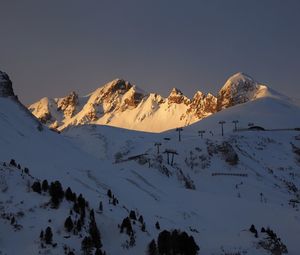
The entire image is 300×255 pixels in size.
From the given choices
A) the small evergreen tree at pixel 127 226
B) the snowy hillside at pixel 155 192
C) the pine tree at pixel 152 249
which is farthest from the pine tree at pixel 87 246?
the small evergreen tree at pixel 127 226

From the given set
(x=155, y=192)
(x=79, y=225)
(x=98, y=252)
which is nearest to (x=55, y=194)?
(x=79, y=225)

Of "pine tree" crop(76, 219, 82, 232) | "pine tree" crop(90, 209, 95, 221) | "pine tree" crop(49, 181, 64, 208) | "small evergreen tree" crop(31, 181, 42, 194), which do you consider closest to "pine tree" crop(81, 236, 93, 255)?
"pine tree" crop(76, 219, 82, 232)

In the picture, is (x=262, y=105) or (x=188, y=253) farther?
(x=262, y=105)

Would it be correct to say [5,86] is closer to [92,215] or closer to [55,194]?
[55,194]

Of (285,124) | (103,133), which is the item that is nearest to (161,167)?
(103,133)

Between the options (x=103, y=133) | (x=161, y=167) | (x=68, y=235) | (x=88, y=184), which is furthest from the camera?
(x=103, y=133)

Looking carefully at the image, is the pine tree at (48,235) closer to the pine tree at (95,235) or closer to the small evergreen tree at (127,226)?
the pine tree at (95,235)

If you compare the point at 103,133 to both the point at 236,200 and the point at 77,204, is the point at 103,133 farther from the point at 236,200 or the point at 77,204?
the point at 77,204
